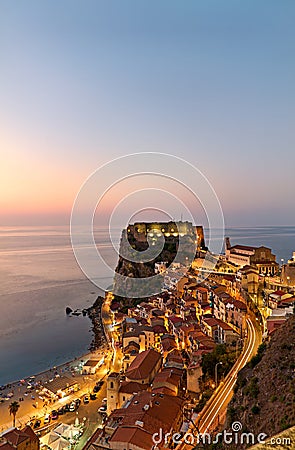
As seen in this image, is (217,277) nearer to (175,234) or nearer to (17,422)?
(17,422)

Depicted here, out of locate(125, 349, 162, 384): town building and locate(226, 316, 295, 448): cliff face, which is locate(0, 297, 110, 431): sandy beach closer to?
locate(125, 349, 162, 384): town building

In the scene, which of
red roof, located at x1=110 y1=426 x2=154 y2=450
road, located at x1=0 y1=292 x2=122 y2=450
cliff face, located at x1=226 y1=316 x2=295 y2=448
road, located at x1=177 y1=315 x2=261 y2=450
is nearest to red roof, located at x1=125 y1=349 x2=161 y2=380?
road, located at x1=0 y1=292 x2=122 y2=450

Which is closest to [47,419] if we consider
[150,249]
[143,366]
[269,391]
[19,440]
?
[19,440]

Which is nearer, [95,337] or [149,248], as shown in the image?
[95,337]

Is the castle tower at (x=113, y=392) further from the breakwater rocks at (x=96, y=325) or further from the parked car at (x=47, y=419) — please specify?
the breakwater rocks at (x=96, y=325)

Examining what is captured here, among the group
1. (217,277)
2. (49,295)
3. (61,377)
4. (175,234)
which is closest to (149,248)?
(175,234)
